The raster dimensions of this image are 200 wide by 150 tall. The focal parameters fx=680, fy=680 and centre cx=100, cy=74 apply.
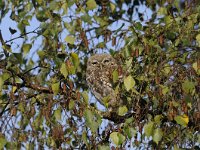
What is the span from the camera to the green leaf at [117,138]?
2846 mm

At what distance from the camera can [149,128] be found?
291 cm

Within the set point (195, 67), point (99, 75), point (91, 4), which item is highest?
point (99, 75)

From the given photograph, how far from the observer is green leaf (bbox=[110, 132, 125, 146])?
2.85 metres

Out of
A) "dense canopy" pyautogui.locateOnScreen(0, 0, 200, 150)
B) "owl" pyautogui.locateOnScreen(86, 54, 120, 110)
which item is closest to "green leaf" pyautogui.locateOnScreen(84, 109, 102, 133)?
"dense canopy" pyautogui.locateOnScreen(0, 0, 200, 150)

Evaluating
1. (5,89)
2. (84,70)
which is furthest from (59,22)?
(84,70)

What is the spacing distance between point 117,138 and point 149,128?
0.15 m

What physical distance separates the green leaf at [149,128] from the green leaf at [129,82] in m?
0.19

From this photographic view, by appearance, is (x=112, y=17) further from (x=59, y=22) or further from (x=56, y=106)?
(x=56, y=106)

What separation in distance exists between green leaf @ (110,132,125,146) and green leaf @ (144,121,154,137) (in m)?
0.11

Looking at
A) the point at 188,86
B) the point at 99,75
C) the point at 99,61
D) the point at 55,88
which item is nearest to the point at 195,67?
the point at 188,86

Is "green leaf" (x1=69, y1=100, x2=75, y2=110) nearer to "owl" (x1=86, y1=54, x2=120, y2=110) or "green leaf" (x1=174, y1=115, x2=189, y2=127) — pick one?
"green leaf" (x1=174, y1=115, x2=189, y2=127)

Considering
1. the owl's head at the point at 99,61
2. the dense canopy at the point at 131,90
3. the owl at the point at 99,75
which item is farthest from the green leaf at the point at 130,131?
the owl's head at the point at 99,61

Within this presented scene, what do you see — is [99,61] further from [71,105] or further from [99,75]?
[71,105]

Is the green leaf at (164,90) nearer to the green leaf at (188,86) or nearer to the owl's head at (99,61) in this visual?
the green leaf at (188,86)
